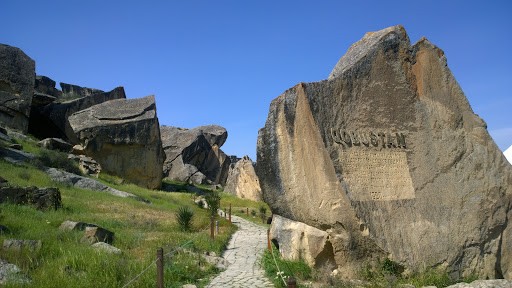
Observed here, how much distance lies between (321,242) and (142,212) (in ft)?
32.7

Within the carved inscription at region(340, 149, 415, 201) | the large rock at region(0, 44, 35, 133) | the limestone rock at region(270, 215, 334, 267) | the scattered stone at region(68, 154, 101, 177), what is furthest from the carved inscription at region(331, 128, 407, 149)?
the large rock at region(0, 44, 35, 133)

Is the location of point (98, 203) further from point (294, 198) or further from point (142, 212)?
point (294, 198)

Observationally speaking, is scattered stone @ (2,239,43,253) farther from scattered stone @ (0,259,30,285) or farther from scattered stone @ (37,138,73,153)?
scattered stone @ (37,138,73,153)

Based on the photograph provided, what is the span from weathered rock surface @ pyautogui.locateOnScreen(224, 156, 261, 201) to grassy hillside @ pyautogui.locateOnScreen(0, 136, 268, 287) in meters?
15.9

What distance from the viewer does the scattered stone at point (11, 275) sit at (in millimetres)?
6383

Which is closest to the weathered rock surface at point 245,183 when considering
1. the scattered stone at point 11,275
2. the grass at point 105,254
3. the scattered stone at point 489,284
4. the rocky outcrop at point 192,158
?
the rocky outcrop at point 192,158

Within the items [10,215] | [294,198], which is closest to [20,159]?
[10,215]

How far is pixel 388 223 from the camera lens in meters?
8.72

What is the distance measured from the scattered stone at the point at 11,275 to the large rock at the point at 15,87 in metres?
26.7

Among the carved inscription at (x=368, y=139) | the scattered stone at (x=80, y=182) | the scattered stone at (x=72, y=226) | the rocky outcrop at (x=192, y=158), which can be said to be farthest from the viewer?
the rocky outcrop at (x=192, y=158)

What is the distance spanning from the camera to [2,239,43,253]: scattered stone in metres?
7.90

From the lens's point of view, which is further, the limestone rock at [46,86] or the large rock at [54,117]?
the limestone rock at [46,86]

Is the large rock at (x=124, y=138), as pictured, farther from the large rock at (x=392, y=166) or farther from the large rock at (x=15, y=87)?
the large rock at (x=392, y=166)

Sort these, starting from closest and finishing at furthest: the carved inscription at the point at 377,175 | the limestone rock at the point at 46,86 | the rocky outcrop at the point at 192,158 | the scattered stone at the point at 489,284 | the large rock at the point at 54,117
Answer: the scattered stone at the point at 489,284 → the carved inscription at the point at 377,175 → the large rock at the point at 54,117 → the rocky outcrop at the point at 192,158 → the limestone rock at the point at 46,86
